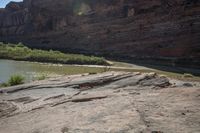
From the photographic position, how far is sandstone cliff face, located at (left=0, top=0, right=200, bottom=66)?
6162 centimetres

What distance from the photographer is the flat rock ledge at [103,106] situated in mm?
9102

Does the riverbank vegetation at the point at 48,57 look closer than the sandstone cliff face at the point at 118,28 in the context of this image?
Yes

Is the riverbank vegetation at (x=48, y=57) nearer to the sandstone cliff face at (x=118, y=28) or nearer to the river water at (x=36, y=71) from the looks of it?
the river water at (x=36, y=71)

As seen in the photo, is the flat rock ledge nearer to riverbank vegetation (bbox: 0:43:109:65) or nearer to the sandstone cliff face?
riverbank vegetation (bbox: 0:43:109:65)

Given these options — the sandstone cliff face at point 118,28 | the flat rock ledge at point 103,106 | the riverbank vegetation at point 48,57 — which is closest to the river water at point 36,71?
the riverbank vegetation at point 48,57

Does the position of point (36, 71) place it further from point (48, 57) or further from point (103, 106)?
point (103, 106)

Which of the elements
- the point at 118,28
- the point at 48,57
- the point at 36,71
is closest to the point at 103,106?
the point at 36,71

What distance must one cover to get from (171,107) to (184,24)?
5393 cm

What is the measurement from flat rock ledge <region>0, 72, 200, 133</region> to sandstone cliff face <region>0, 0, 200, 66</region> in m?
44.1

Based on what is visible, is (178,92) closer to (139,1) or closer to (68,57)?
(68,57)

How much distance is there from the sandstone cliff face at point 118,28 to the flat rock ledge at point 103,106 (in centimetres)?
4410

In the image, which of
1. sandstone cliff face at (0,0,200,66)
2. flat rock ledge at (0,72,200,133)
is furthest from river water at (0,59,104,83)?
flat rock ledge at (0,72,200,133)

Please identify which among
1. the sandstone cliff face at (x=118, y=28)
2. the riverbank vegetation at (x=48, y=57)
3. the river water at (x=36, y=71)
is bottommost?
the river water at (x=36, y=71)

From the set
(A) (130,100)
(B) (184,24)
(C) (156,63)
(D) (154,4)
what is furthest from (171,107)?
(D) (154,4)
